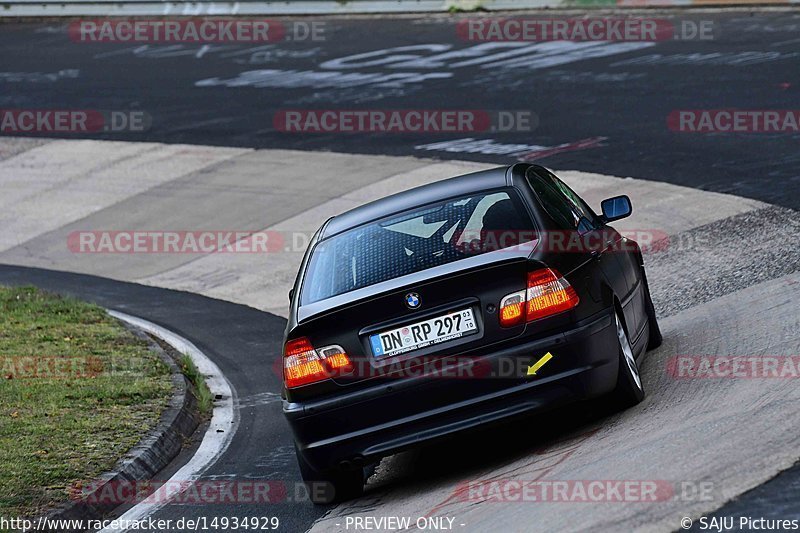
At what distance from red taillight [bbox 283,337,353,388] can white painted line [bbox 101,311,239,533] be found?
125 centimetres

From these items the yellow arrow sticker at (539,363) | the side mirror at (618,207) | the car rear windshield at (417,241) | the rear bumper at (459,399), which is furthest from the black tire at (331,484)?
the side mirror at (618,207)

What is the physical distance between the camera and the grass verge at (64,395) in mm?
7312

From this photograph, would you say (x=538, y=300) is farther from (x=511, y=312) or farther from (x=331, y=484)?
(x=331, y=484)

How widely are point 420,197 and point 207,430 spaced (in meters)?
2.52

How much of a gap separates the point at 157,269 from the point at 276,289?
2.20 metres

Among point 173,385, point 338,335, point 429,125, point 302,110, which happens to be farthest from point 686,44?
point 338,335

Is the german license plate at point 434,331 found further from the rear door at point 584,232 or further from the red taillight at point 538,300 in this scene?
the rear door at point 584,232

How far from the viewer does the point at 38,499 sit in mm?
6918

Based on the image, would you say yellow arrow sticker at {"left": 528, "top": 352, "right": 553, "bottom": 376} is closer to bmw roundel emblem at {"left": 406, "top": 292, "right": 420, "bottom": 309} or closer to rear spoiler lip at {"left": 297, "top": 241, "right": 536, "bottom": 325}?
rear spoiler lip at {"left": 297, "top": 241, "right": 536, "bottom": 325}

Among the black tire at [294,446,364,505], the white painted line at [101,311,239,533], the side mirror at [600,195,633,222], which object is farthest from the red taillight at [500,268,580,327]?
the white painted line at [101,311,239,533]

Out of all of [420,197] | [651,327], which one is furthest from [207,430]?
[651,327]

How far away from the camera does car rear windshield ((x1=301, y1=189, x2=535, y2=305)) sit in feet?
22.1

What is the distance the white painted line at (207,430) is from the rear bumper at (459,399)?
1372 mm

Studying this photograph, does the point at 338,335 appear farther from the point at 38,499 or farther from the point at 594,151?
the point at 594,151
